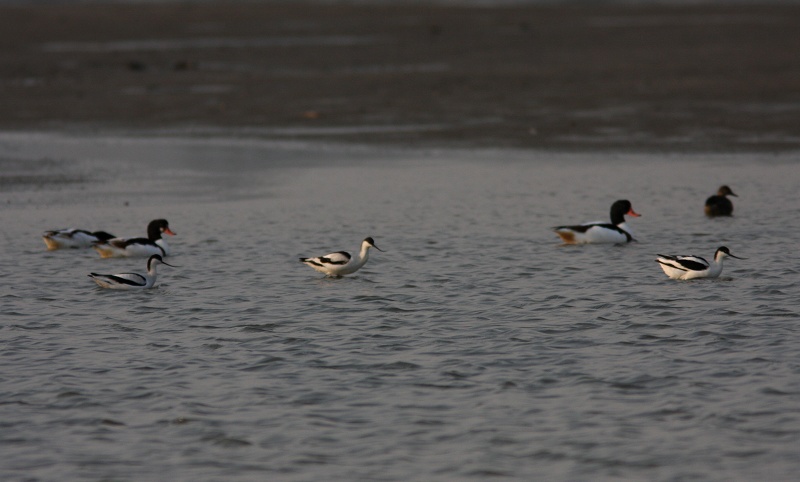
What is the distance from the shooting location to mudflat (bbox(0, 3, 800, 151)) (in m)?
28.1

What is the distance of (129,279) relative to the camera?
47.1 feet

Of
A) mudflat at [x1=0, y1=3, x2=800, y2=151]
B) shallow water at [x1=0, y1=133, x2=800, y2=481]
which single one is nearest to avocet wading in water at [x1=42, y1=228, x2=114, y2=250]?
shallow water at [x1=0, y1=133, x2=800, y2=481]

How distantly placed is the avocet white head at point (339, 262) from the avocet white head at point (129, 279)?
1902 millimetres

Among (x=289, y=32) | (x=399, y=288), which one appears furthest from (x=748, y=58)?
(x=399, y=288)

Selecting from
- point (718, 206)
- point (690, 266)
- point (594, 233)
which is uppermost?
point (718, 206)

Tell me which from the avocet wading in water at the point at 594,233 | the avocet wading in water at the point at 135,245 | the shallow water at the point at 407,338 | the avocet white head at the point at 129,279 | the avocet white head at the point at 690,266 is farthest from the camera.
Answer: the avocet wading in water at the point at 594,233

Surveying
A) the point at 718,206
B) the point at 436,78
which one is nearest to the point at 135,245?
the point at 718,206

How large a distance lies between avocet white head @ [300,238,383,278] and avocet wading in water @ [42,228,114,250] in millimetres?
3634

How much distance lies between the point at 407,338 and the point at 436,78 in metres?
25.7

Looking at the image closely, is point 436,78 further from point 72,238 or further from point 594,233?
point 72,238

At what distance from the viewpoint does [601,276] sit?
1484cm

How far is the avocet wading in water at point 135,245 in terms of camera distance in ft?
53.9

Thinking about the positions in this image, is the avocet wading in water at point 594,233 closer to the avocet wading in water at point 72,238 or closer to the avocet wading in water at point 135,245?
the avocet wading in water at point 135,245

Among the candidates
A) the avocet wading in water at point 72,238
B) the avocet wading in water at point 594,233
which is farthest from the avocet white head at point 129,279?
the avocet wading in water at point 594,233
